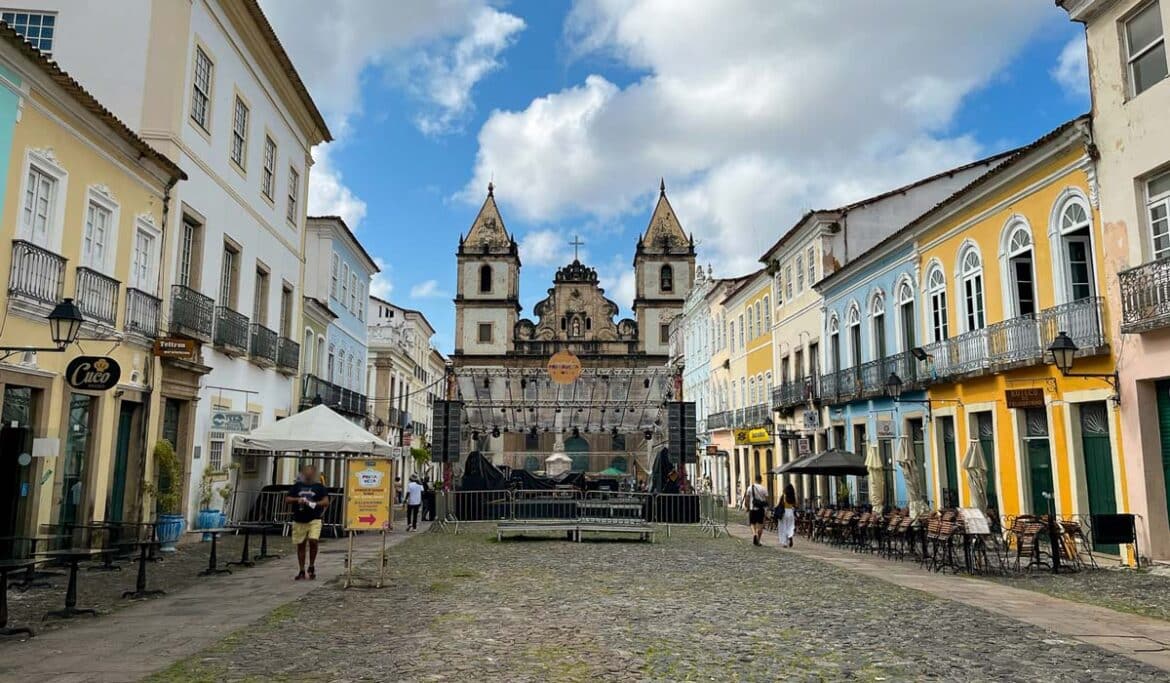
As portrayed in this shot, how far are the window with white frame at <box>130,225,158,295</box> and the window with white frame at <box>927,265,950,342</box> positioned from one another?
15.8m

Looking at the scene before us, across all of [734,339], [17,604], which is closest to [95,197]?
[17,604]

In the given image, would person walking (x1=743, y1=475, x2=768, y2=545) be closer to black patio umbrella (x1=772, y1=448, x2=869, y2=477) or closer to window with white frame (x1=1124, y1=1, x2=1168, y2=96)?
black patio umbrella (x1=772, y1=448, x2=869, y2=477)

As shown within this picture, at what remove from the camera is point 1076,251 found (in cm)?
1384

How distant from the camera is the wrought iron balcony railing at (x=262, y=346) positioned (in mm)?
18391

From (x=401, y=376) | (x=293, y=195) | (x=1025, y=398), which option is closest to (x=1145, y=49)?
(x=1025, y=398)

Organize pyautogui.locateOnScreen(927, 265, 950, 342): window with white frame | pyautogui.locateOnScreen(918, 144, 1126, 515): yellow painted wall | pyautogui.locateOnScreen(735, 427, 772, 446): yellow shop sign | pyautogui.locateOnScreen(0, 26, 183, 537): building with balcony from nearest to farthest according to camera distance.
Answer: pyautogui.locateOnScreen(0, 26, 183, 537): building with balcony → pyautogui.locateOnScreen(918, 144, 1126, 515): yellow painted wall → pyautogui.locateOnScreen(927, 265, 950, 342): window with white frame → pyautogui.locateOnScreen(735, 427, 772, 446): yellow shop sign

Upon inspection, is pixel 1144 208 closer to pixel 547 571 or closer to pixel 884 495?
pixel 884 495

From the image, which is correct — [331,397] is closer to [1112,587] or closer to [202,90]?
[202,90]

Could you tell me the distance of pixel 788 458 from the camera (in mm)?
28219

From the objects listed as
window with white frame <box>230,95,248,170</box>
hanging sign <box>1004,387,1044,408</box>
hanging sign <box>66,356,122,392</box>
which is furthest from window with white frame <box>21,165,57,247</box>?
hanging sign <box>1004,387,1044,408</box>

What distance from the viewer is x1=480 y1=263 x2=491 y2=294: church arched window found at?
62.9 metres

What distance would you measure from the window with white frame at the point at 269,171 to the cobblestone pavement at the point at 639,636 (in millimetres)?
11698

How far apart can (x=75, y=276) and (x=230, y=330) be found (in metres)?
5.37

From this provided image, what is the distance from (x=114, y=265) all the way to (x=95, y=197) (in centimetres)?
110
